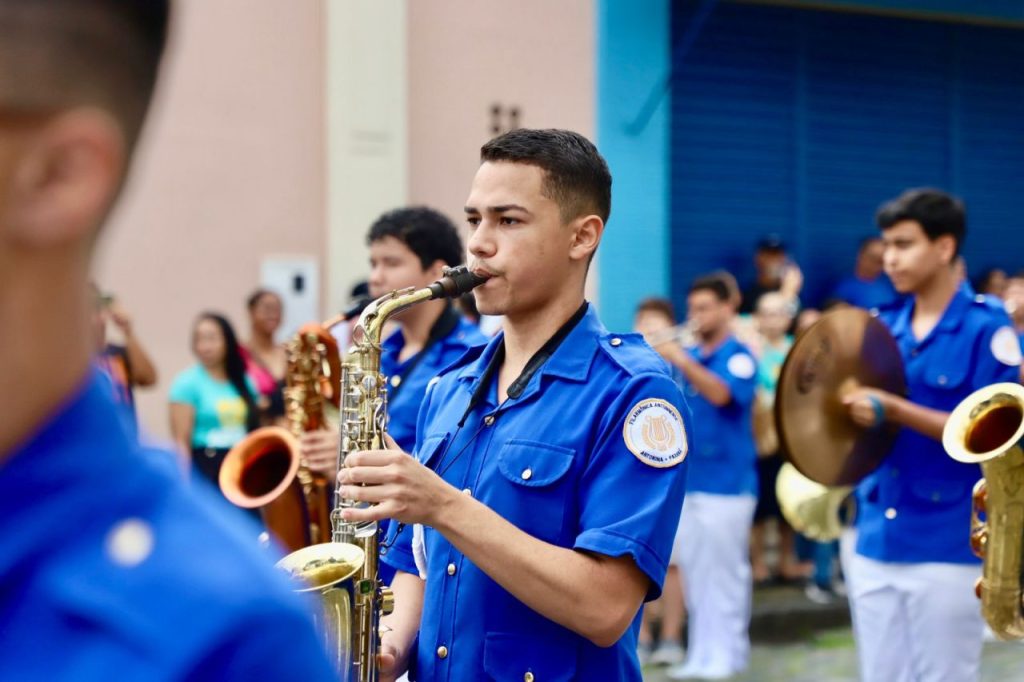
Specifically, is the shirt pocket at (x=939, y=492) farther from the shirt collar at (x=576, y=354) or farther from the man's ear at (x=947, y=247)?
the shirt collar at (x=576, y=354)

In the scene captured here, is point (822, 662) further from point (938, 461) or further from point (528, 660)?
point (528, 660)

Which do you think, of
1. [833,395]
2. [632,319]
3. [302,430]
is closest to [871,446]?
[833,395]

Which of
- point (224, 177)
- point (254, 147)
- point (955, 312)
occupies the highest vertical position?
point (254, 147)

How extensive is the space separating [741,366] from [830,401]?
2.68 m

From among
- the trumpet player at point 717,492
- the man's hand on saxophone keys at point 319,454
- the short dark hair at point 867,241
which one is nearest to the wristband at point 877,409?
the man's hand on saxophone keys at point 319,454

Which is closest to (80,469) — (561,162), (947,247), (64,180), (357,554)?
(64,180)

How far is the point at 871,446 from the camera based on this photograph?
433cm

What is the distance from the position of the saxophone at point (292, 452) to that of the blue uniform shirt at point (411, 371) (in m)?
0.33

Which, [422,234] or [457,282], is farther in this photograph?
[422,234]

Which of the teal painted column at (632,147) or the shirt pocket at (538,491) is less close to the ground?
the teal painted column at (632,147)

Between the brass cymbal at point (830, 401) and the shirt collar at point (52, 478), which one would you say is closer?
the shirt collar at point (52, 478)

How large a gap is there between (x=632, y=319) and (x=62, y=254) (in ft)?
30.2

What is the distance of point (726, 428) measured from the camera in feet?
23.2

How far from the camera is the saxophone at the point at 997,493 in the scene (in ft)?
12.6
